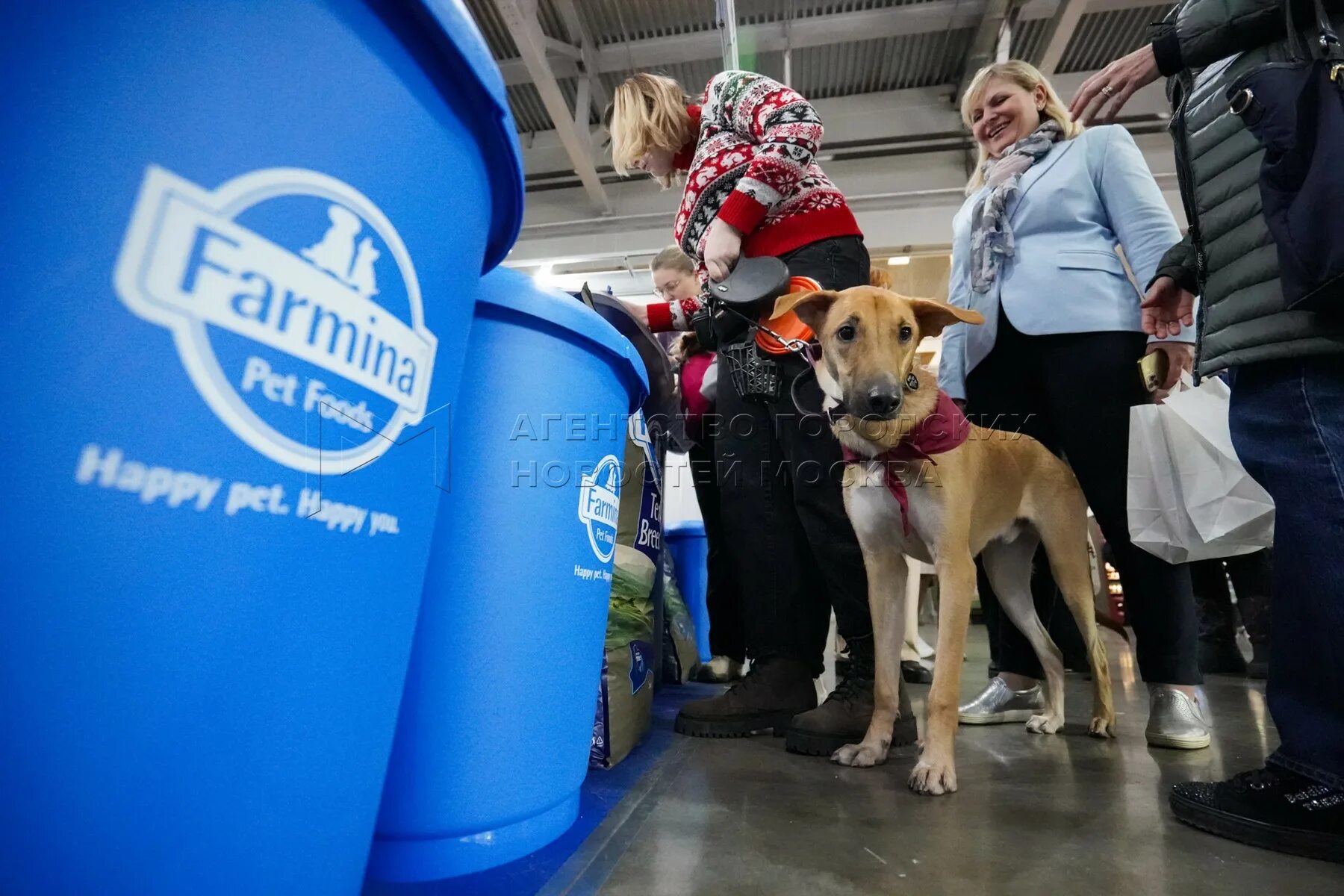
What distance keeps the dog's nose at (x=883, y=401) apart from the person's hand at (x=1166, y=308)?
1.61 ft

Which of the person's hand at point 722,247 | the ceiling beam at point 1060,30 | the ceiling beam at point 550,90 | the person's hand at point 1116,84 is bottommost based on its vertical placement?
the person's hand at point 722,247

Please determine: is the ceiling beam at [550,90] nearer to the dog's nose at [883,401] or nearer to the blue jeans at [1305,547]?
the dog's nose at [883,401]

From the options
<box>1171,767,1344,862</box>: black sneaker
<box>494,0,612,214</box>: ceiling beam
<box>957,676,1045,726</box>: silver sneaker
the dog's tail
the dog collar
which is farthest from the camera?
<box>494,0,612,214</box>: ceiling beam

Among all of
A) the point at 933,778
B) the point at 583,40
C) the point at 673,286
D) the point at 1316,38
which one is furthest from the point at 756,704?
the point at 583,40

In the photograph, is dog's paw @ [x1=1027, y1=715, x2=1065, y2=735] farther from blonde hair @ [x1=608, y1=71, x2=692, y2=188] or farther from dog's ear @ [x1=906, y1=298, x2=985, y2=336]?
blonde hair @ [x1=608, y1=71, x2=692, y2=188]

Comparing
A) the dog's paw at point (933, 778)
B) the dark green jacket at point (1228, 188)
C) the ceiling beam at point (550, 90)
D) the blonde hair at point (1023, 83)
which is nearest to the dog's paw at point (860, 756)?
the dog's paw at point (933, 778)

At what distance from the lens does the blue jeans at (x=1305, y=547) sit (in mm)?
870

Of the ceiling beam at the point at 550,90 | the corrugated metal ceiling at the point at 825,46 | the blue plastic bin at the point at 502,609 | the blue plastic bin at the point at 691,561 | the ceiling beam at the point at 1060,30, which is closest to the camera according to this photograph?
the blue plastic bin at the point at 502,609

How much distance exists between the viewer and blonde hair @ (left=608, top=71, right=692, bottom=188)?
172 cm

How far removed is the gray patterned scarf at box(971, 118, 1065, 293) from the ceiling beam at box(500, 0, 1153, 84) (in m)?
3.11

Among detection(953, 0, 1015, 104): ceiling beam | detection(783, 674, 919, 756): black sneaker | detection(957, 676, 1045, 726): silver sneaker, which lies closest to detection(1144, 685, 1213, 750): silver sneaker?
detection(957, 676, 1045, 726): silver sneaker

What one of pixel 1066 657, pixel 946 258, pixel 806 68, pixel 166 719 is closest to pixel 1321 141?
pixel 166 719

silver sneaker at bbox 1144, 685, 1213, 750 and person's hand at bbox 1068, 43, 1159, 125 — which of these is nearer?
person's hand at bbox 1068, 43, 1159, 125

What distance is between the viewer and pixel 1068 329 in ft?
4.93
